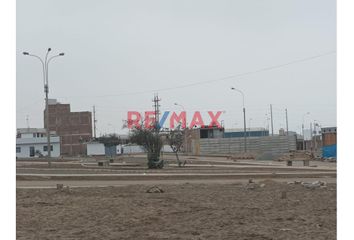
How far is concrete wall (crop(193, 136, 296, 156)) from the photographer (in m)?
88.9

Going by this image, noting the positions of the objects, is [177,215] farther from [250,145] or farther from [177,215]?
[250,145]

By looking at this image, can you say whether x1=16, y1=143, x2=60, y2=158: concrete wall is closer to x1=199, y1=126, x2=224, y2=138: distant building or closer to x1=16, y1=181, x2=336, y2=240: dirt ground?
x1=199, y1=126, x2=224, y2=138: distant building

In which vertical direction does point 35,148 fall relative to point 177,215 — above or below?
below

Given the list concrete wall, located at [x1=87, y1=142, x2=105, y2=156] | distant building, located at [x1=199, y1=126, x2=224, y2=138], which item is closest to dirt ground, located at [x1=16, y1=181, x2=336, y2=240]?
concrete wall, located at [x1=87, y1=142, x2=105, y2=156]

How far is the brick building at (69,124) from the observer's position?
405 feet

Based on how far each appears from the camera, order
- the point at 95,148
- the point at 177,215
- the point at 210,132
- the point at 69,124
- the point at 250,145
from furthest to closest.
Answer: the point at 69,124
the point at 210,132
the point at 95,148
the point at 250,145
the point at 177,215

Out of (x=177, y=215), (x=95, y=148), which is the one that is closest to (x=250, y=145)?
(x=95, y=148)

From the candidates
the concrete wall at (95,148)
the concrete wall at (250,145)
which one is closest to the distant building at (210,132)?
the concrete wall at (250,145)

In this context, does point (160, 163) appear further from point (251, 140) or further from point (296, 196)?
point (251, 140)

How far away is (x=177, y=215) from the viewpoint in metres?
12.2

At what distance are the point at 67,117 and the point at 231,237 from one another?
121m

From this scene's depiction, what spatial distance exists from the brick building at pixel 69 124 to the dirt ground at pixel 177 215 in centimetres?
10747

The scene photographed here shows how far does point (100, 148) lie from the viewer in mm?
106500

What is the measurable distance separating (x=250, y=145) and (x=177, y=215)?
79632 mm
